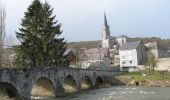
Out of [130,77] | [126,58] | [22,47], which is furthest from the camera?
[126,58]

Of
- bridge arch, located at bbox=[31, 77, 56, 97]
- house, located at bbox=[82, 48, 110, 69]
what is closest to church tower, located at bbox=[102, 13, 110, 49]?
house, located at bbox=[82, 48, 110, 69]

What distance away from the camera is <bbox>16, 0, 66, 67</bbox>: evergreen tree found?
47.5 m

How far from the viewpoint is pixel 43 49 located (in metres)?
48.2

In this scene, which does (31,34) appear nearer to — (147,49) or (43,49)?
(43,49)

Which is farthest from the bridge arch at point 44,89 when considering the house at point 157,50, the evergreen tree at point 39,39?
the house at point 157,50

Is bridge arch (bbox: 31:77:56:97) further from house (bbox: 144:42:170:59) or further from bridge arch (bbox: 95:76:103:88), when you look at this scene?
house (bbox: 144:42:170:59)

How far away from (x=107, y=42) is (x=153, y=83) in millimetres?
92308

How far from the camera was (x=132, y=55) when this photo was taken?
90.2 m

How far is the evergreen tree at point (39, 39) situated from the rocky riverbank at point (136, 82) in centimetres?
1642

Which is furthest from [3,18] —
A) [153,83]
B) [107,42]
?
[107,42]

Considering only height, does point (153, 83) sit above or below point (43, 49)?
below

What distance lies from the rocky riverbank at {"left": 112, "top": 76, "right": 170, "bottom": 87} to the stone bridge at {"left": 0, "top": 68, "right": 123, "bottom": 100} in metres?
3.85

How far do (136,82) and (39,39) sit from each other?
2063 centimetres

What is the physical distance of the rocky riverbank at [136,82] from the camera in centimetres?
5724
